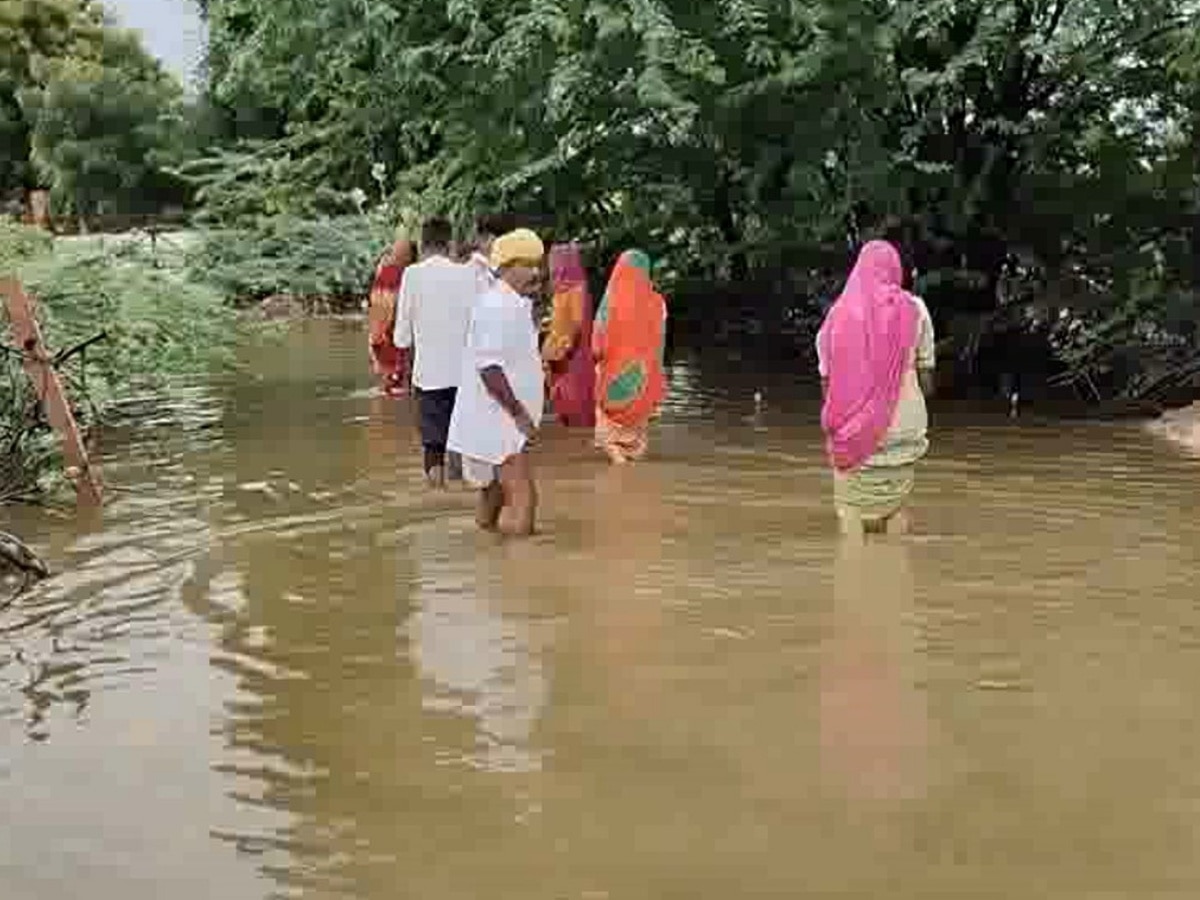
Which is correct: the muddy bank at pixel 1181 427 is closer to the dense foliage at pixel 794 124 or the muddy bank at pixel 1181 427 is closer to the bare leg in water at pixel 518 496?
the dense foliage at pixel 794 124

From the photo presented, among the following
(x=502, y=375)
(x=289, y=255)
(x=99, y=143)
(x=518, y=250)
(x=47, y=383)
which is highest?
(x=99, y=143)

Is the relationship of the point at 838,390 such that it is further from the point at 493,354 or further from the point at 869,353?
the point at 493,354

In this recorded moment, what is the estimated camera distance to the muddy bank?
1305cm

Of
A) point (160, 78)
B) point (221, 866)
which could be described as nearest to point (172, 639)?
point (221, 866)

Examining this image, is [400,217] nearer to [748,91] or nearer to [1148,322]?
[748,91]

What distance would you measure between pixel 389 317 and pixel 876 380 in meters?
7.25

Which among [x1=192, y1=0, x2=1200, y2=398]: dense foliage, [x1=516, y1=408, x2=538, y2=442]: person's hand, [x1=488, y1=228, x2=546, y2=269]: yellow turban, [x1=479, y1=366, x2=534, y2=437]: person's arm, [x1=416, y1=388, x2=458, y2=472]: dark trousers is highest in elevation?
[x1=192, y1=0, x2=1200, y2=398]: dense foliage

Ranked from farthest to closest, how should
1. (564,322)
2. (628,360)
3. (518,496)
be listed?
1. (564,322)
2. (628,360)
3. (518,496)

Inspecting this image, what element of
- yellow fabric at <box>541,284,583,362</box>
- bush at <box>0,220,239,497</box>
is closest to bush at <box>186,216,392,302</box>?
bush at <box>0,220,239,497</box>

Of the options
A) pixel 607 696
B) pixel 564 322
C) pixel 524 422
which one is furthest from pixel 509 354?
pixel 564 322

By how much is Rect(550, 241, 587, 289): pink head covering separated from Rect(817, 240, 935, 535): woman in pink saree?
11.3 ft

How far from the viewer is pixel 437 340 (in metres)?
10.9

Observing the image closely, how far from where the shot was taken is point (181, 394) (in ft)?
56.6

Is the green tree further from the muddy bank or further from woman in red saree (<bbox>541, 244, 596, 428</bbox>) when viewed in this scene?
the muddy bank
